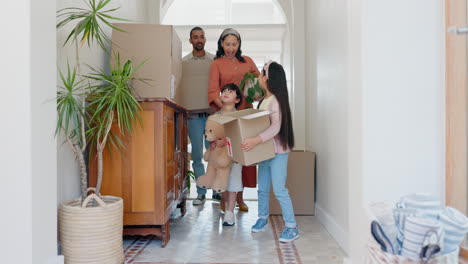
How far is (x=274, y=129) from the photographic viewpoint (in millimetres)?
2812

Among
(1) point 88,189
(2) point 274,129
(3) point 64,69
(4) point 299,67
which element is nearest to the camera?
(1) point 88,189

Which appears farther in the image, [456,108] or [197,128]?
[197,128]

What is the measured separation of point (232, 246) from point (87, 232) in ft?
3.18

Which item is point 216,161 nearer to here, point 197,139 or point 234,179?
point 234,179

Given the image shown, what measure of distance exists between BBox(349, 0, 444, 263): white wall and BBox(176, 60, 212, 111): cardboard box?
2275 millimetres

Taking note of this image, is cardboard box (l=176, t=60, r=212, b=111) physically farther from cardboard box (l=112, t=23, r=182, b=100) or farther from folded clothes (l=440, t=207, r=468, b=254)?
folded clothes (l=440, t=207, r=468, b=254)

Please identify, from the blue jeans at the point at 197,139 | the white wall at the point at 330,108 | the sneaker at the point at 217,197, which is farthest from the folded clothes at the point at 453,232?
the sneaker at the point at 217,197

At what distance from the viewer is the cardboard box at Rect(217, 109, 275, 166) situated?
8.84ft

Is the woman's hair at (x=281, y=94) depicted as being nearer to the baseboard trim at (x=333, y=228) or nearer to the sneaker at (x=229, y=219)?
the baseboard trim at (x=333, y=228)

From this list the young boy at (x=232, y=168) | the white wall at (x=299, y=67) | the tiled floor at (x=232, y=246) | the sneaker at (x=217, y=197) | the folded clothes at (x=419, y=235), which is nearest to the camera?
the folded clothes at (x=419, y=235)

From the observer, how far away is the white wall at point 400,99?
1578mm

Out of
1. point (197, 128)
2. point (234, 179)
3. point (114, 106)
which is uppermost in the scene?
point (114, 106)

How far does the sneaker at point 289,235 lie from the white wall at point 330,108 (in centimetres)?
27

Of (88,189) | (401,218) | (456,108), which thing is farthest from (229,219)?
(401,218)
